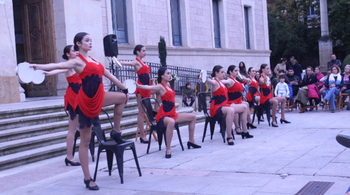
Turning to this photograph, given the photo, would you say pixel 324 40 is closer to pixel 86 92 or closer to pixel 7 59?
pixel 7 59

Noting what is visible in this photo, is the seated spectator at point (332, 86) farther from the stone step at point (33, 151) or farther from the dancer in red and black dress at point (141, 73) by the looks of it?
the stone step at point (33, 151)

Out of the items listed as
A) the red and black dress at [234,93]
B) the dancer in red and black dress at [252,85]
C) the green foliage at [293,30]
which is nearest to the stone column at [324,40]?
the green foliage at [293,30]

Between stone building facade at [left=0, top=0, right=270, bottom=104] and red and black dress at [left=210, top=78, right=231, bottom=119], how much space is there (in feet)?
18.9

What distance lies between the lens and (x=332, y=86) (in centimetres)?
1435

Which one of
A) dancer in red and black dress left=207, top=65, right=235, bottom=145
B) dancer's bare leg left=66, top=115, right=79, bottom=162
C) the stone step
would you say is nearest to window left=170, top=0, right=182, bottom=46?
dancer in red and black dress left=207, top=65, right=235, bottom=145

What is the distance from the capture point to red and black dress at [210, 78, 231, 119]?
9023 mm

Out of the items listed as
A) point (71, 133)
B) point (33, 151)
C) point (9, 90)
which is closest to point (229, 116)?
point (71, 133)

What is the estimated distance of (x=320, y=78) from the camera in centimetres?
1591

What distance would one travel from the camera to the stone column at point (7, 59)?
39.4ft

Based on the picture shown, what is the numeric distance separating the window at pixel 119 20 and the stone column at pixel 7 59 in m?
5.65

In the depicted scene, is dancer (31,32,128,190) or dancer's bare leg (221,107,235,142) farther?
dancer's bare leg (221,107,235,142)

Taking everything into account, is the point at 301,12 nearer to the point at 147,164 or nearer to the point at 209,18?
the point at 209,18

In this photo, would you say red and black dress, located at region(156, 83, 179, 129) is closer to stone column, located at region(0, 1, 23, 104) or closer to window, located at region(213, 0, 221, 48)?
stone column, located at region(0, 1, 23, 104)

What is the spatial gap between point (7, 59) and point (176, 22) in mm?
10195
